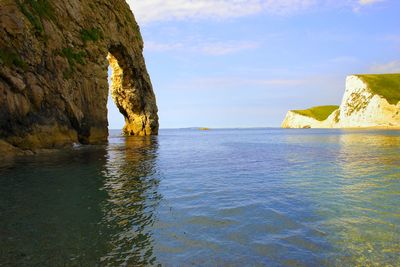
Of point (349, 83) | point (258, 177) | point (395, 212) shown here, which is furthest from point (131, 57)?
point (349, 83)

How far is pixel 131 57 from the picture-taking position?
196 ft

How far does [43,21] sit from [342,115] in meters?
149

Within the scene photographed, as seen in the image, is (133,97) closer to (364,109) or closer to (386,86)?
(364,109)

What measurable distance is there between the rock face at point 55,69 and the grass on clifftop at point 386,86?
116 m

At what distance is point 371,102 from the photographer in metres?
128

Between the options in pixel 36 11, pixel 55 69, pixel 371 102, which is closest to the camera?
pixel 36 11

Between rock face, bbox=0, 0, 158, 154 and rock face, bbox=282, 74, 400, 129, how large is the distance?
113498mm

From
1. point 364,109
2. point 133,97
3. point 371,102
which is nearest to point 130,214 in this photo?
point 133,97

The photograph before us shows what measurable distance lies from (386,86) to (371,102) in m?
14.2

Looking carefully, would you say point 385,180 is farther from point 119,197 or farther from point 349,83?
point 349,83

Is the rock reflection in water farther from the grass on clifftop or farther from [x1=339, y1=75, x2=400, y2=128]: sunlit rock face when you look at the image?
the grass on clifftop

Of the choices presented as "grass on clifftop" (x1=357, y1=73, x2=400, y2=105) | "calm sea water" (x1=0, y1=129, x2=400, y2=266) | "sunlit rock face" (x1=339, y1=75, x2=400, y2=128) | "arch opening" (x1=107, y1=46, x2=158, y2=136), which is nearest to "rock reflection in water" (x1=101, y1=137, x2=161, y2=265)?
"calm sea water" (x1=0, y1=129, x2=400, y2=266)

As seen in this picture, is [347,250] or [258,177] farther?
[258,177]

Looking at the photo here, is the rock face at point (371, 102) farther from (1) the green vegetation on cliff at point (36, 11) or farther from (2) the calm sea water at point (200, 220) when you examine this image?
(1) the green vegetation on cliff at point (36, 11)
